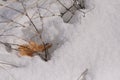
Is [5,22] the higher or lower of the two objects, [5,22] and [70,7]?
the lower

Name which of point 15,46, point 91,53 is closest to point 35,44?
point 15,46

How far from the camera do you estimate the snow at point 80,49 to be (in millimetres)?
1004

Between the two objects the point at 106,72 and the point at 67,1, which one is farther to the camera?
the point at 67,1

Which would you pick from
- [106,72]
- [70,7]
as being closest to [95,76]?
[106,72]

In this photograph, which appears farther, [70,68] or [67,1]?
[67,1]

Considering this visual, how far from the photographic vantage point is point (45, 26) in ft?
3.59

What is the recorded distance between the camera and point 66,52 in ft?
3.43

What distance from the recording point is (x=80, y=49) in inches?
41.3

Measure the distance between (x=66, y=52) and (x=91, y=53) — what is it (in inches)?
3.2

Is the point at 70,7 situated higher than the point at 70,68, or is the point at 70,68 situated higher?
the point at 70,7

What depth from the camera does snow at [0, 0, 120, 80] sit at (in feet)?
3.29

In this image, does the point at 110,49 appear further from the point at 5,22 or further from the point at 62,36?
the point at 5,22

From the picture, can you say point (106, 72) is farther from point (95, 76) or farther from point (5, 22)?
point (5, 22)

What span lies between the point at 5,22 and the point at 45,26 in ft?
0.45
